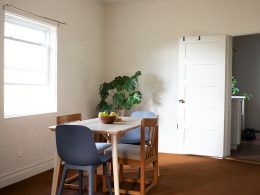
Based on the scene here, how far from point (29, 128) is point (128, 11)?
3.02m

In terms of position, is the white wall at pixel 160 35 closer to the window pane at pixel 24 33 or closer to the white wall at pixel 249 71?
the window pane at pixel 24 33

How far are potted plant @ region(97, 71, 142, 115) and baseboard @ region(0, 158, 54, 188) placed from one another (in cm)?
150

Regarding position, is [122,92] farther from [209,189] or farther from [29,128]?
[209,189]

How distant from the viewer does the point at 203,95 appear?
5090mm

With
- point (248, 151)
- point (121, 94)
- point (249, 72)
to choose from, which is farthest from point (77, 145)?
point (249, 72)

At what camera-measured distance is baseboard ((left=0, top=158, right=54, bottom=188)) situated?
3611 millimetres

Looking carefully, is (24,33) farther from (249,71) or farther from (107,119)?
(249,71)

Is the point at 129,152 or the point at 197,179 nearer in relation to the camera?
the point at 129,152

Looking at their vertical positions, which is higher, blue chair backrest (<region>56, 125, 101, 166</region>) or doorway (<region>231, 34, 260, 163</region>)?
doorway (<region>231, 34, 260, 163</region>)

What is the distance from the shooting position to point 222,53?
16.2 ft

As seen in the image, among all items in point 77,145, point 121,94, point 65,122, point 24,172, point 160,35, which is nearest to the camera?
point 77,145

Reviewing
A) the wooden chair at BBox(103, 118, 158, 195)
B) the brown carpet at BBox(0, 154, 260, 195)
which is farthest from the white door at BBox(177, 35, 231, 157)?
the wooden chair at BBox(103, 118, 158, 195)

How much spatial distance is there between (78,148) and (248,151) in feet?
12.8

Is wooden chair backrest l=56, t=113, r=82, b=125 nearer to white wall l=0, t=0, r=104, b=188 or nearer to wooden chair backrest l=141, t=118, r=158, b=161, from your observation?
white wall l=0, t=0, r=104, b=188
